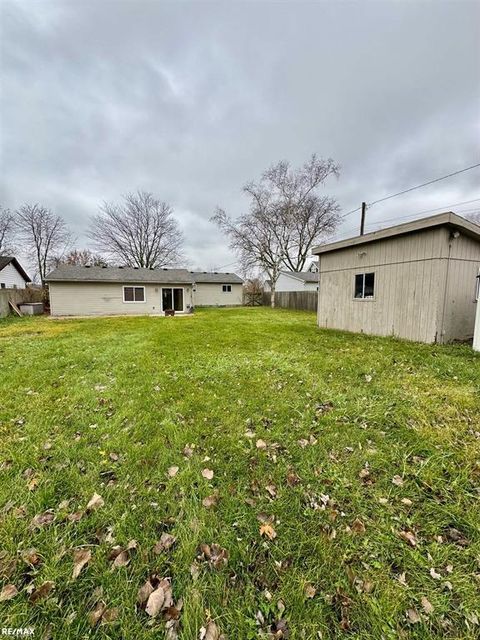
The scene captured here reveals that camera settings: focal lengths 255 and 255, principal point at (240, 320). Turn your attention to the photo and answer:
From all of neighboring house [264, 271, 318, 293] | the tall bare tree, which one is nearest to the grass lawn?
the tall bare tree

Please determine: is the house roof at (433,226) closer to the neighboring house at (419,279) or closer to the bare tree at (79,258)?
the neighboring house at (419,279)

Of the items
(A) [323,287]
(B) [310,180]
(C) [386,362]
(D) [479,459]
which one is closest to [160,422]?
(D) [479,459]

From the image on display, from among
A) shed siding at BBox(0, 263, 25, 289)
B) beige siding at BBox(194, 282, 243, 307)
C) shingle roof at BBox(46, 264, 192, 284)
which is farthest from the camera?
beige siding at BBox(194, 282, 243, 307)

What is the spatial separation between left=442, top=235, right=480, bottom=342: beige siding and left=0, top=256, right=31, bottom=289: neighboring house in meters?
27.3

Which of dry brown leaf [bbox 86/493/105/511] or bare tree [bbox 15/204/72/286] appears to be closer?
dry brown leaf [bbox 86/493/105/511]

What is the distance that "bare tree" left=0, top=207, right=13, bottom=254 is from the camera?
25.1 metres

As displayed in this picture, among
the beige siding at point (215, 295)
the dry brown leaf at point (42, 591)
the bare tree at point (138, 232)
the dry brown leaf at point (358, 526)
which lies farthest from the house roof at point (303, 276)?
the dry brown leaf at point (42, 591)

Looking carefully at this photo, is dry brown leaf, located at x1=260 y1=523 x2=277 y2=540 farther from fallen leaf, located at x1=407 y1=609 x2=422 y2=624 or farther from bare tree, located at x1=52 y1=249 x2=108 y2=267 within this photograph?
bare tree, located at x1=52 y1=249 x2=108 y2=267

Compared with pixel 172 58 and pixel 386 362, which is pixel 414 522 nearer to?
pixel 386 362

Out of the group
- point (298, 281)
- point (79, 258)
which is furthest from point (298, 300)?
point (79, 258)

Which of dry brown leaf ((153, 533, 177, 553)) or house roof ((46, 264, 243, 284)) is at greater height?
house roof ((46, 264, 243, 284))

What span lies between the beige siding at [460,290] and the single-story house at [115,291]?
14847 millimetres

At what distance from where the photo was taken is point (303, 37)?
736cm

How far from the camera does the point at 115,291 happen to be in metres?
16.9
